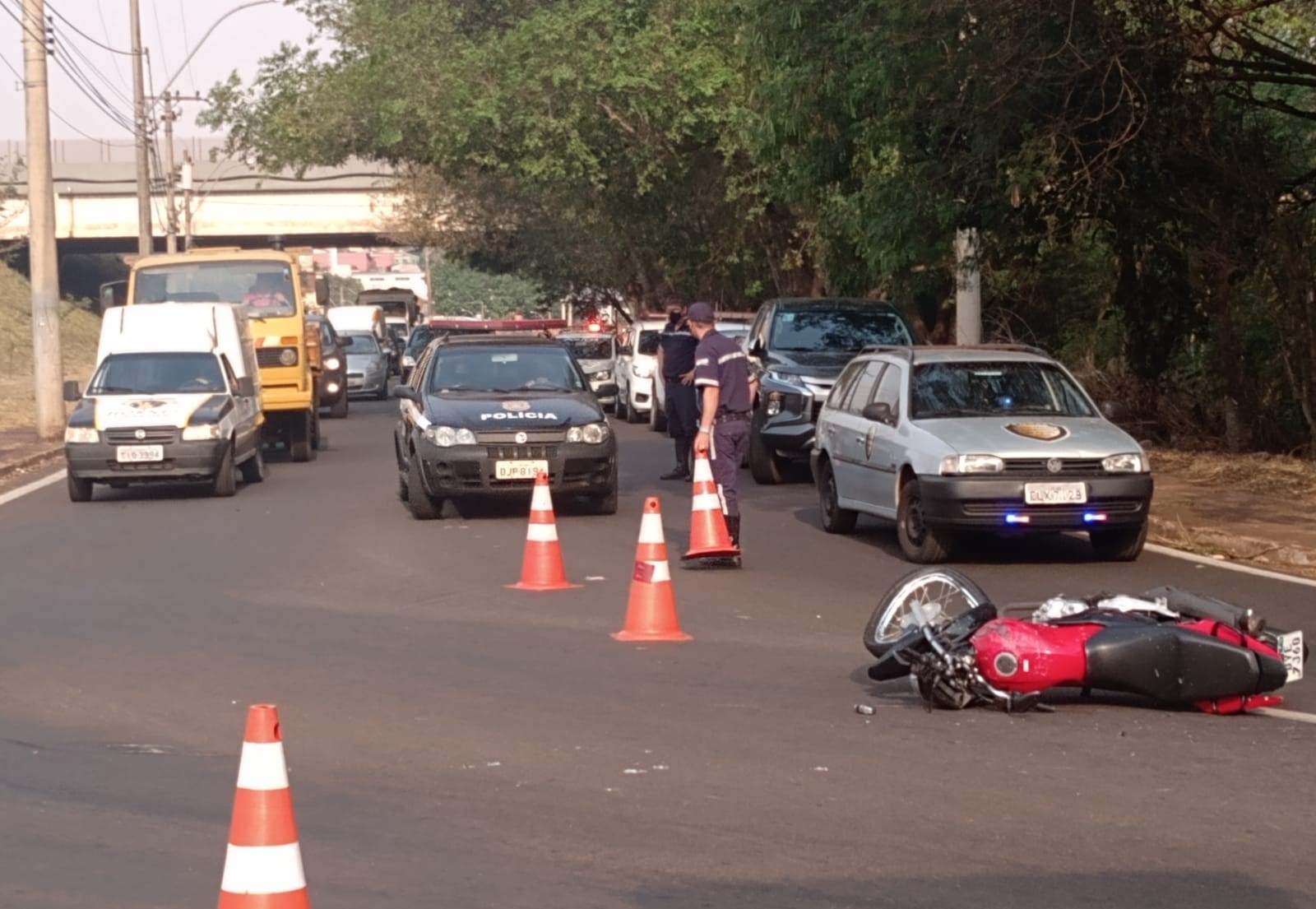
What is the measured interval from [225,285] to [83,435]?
6.87 m

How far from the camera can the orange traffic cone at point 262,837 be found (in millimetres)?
4555

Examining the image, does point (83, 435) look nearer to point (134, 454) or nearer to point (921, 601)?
point (134, 454)

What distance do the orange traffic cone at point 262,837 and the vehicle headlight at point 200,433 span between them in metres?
15.7

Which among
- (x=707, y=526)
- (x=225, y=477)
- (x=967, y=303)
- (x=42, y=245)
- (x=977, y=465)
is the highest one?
(x=42, y=245)

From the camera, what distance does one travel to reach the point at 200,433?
19891mm

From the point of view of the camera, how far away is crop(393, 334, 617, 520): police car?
17.0 metres

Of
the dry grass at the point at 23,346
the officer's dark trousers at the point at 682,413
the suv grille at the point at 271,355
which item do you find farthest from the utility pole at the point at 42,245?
the officer's dark trousers at the point at 682,413

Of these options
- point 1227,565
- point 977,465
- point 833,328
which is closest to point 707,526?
point 977,465

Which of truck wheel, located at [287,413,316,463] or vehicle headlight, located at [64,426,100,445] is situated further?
truck wheel, located at [287,413,316,463]

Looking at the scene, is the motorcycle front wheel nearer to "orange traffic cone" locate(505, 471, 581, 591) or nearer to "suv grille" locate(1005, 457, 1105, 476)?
"orange traffic cone" locate(505, 471, 581, 591)

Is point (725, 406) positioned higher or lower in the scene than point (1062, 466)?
higher

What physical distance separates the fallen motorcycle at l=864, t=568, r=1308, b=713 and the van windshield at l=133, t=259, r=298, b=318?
18715 mm

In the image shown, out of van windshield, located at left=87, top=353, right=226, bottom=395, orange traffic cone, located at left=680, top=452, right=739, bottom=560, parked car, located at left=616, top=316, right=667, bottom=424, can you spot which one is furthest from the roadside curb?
orange traffic cone, located at left=680, top=452, right=739, bottom=560

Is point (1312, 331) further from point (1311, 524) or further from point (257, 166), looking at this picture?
point (257, 166)
